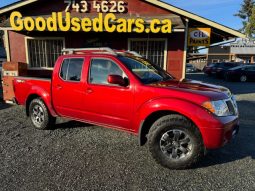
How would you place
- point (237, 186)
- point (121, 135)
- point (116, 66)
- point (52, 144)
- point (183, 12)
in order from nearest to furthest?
point (237, 186), point (116, 66), point (52, 144), point (121, 135), point (183, 12)

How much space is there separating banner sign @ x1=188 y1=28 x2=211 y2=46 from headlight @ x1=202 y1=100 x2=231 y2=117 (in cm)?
733

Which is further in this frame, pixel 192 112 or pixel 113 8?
pixel 113 8

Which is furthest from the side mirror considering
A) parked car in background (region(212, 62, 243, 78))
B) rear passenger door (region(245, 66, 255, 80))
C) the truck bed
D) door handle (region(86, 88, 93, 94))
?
parked car in background (region(212, 62, 243, 78))

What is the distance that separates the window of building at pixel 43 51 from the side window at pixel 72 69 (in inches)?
245

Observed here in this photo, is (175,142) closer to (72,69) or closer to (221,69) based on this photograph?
(72,69)

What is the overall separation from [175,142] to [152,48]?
7.39 meters

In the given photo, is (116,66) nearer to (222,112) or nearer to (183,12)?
(222,112)

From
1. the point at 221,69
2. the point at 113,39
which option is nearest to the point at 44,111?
the point at 113,39

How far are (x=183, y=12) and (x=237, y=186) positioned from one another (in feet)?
27.4

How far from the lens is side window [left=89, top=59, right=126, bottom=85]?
4.24 m

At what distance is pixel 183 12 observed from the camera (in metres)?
9.83

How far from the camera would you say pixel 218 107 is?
135 inches

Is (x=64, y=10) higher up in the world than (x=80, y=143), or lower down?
higher up

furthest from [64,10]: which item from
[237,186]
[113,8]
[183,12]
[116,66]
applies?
[237,186]
